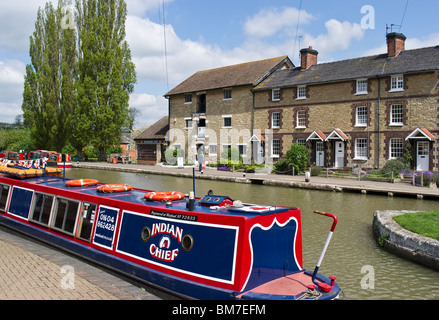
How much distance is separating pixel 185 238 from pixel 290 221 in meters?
1.64

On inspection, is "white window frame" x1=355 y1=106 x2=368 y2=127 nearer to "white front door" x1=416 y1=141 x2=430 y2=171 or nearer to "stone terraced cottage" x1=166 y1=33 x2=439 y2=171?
"stone terraced cottage" x1=166 y1=33 x2=439 y2=171

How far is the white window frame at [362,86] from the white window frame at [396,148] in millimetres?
3738

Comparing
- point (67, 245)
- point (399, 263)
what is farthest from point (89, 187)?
point (399, 263)

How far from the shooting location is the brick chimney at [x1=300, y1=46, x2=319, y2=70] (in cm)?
2950

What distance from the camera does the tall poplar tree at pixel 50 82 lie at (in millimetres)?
41281

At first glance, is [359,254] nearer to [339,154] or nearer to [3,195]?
[3,195]

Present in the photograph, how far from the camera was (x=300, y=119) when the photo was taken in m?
28.6

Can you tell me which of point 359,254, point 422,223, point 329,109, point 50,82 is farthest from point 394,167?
point 50,82

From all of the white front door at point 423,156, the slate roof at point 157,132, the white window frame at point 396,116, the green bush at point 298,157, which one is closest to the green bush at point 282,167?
the green bush at point 298,157

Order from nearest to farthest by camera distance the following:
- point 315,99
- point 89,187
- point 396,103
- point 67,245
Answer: point 67,245
point 89,187
point 396,103
point 315,99

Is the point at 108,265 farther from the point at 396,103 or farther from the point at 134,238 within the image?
the point at 396,103

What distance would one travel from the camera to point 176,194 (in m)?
7.40

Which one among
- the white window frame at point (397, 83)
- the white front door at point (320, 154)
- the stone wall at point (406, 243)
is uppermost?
the white window frame at point (397, 83)
